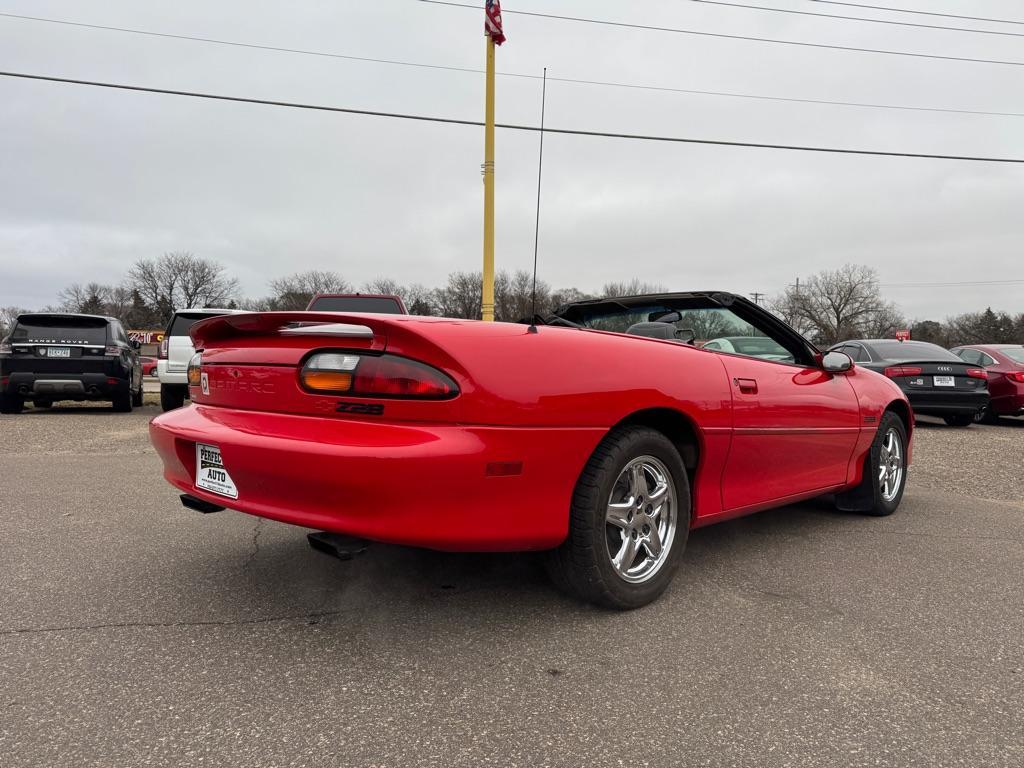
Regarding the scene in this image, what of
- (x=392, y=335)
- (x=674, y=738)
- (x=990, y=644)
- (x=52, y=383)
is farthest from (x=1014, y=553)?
(x=52, y=383)

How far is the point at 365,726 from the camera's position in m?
1.79

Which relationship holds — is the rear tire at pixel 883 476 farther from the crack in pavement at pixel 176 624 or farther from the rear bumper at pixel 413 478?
the crack in pavement at pixel 176 624

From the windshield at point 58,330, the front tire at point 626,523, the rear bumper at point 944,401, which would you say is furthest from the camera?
the windshield at point 58,330

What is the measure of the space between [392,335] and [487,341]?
0.31m

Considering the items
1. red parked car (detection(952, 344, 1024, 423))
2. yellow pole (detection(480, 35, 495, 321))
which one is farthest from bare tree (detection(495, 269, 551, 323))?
red parked car (detection(952, 344, 1024, 423))

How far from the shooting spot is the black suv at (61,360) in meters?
9.49

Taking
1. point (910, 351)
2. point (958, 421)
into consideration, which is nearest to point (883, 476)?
point (910, 351)

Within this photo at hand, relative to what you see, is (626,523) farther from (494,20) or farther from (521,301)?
(494,20)

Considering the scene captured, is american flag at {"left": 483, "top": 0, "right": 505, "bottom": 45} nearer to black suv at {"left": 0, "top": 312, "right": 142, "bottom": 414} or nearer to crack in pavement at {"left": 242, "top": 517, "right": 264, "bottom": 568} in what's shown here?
black suv at {"left": 0, "top": 312, "right": 142, "bottom": 414}

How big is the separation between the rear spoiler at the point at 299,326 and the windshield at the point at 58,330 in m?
8.43

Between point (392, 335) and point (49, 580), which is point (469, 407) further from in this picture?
point (49, 580)

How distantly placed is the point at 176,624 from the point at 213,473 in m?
0.53

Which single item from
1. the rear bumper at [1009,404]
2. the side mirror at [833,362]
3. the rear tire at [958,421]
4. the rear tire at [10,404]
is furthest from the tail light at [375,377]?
the rear bumper at [1009,404]

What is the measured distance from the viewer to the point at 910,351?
10016 millimetres
